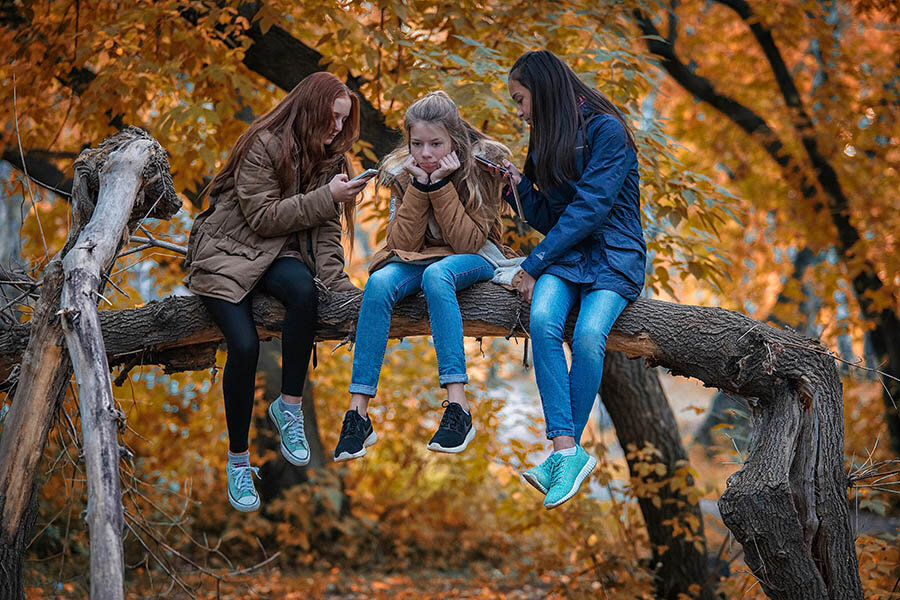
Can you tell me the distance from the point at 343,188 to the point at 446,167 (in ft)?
1.57

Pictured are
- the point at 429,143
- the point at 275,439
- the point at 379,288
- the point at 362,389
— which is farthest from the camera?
the point at 275,439

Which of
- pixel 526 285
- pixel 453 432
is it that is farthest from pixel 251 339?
pixel 526 285

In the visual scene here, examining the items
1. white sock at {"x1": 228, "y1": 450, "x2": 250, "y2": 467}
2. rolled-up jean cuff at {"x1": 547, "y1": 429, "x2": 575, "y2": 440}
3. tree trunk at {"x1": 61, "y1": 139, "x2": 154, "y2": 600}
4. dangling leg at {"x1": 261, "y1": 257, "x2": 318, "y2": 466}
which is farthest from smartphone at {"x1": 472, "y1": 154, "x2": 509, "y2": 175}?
white sock at {"x1": 228, "y1": 450, "x2": 250, "y2": 467}

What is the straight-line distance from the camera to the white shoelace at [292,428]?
3.81 metres

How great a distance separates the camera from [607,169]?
3.62m

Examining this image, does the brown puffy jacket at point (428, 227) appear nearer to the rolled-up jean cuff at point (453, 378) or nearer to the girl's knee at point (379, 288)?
the girl's knee at point (379, 288)

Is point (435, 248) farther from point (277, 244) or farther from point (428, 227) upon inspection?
point (277, 244)

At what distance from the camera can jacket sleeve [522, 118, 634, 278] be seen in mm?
3568

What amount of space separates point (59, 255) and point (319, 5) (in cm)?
252

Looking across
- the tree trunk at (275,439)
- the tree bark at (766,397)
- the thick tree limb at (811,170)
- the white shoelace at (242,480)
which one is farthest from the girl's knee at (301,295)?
the thick tree limb at (811,170)

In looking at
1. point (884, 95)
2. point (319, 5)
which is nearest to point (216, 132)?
point (319, 5)

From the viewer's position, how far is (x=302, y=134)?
402 centimetres

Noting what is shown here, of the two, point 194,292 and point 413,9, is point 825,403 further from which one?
point 413,9

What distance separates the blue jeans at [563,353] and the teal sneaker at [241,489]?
4.47 ft
